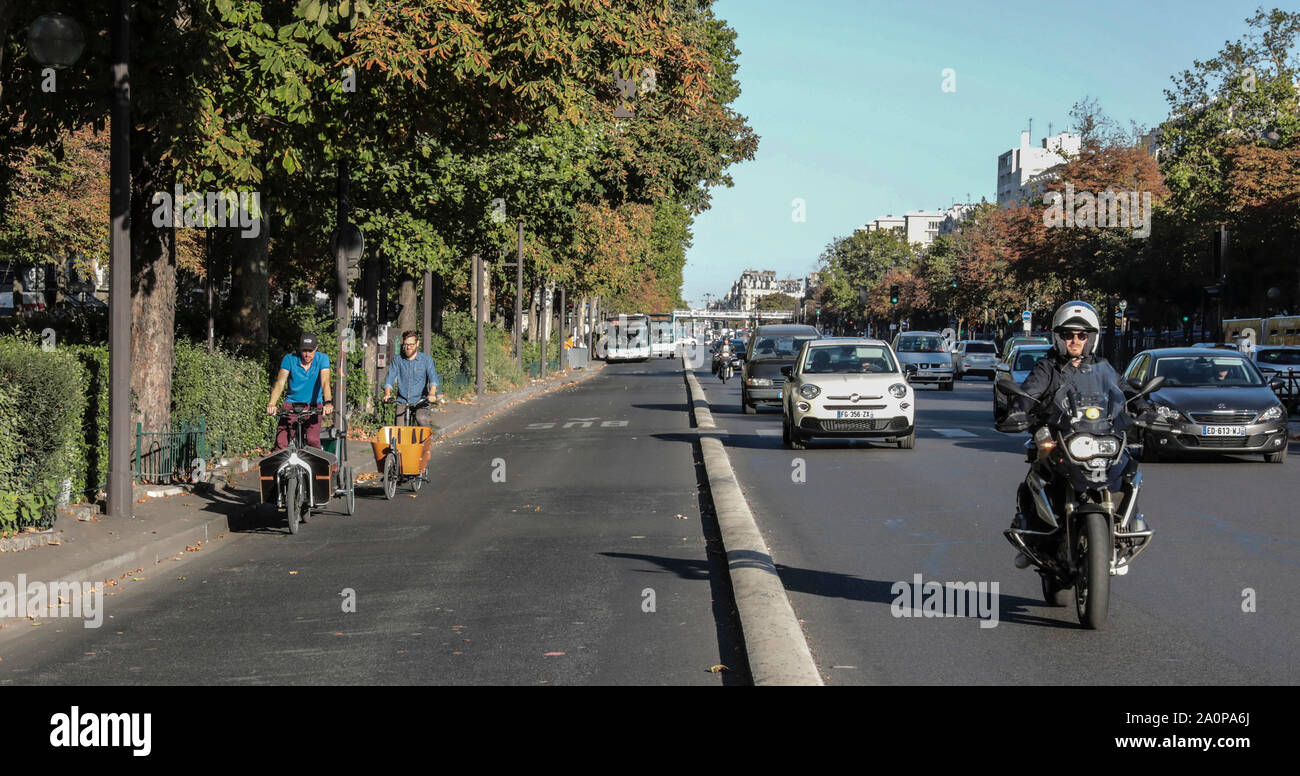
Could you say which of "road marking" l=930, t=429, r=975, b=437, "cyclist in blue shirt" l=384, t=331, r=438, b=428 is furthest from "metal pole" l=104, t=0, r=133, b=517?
"road marking" l=930, t=429, r=975, b=437

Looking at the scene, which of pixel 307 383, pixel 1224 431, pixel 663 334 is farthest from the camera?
pixel 663 334

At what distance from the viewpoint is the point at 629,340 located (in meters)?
97.2

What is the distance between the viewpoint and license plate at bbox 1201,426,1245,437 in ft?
61.9

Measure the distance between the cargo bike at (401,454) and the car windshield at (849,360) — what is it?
8124 mm

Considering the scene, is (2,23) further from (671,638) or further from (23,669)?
(671,638)

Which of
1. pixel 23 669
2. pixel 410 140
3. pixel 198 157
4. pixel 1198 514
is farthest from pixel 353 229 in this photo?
pixel 23 669

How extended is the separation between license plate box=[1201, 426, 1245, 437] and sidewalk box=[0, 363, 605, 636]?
36.3 feet

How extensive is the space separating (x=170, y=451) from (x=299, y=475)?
310 centimetres

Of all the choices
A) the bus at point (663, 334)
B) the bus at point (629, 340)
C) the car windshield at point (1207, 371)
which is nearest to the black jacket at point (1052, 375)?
the car windshield at point (1207, 371)

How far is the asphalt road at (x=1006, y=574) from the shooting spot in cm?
715

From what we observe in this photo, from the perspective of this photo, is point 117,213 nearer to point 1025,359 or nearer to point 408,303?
point 408,303

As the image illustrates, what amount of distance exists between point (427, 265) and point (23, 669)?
19411mm

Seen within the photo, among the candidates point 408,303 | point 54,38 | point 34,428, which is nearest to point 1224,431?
point 34,428

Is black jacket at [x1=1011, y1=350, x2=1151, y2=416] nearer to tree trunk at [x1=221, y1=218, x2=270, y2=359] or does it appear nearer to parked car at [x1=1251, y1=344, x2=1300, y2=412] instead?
tree trunk at [x1=221, y1=218, x2=270, y2=359]
